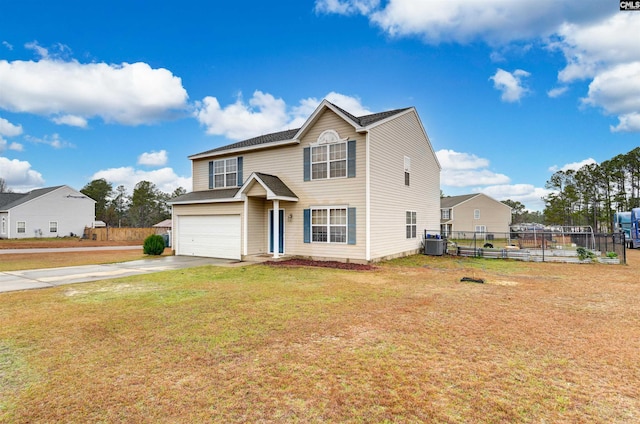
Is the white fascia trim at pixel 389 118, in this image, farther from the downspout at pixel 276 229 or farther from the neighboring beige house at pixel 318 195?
the downspout at pixel 276 229

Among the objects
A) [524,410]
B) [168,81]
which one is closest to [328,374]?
[524,410]

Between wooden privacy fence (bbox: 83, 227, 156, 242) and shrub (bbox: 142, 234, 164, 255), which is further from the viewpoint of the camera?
wooden privacy fence (bbox: 83, 227, 156, 242)

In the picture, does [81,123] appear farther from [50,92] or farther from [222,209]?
[222,209]

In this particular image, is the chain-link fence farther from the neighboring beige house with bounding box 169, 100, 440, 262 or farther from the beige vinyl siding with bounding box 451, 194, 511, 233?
the beige vinyl siding with bounding box 451, 194, 511, 233

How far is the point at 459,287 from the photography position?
28.9 feet

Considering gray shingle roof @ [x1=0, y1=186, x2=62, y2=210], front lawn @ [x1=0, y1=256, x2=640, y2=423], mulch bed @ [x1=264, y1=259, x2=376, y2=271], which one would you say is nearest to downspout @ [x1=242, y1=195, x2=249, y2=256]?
mulch bed @ [x1=264, y1=259, x2=376, y2=271]

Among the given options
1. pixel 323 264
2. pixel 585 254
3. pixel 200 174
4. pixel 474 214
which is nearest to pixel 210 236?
pixel 200 174

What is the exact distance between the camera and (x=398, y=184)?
52.8ft

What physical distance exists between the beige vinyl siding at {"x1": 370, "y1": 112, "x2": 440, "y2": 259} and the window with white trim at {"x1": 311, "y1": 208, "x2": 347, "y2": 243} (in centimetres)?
129

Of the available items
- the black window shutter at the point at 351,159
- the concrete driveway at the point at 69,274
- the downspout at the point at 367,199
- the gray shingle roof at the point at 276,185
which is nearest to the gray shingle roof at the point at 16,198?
the concrete driveway at the point at 69,274

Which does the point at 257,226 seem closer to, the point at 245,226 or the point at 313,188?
the point at 245,226

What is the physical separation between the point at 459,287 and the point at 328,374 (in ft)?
20.9

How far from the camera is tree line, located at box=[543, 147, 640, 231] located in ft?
122

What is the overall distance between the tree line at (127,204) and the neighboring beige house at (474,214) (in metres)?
48.5
